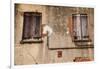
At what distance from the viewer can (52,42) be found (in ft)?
3.85

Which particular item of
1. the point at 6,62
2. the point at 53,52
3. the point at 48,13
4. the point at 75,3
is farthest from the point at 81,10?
the point at 6,62

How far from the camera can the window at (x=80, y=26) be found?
122cm

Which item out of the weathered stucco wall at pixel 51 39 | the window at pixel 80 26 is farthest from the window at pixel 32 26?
the window at pixel 80 26

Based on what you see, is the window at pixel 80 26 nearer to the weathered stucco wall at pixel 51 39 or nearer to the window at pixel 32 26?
the weathered stucco wall at pixel 51 39

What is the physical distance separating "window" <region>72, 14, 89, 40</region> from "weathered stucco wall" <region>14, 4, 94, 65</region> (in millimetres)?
31

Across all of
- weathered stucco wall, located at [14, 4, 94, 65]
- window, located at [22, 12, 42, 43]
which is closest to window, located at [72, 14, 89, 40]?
weathered stucco wall, located at [14, 4, 94, 65]

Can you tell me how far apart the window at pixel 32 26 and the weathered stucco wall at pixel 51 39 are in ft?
0.08

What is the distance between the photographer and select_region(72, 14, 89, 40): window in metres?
1.22

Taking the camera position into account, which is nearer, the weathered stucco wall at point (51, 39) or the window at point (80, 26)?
the weathered stucco wall at point (51, 39)

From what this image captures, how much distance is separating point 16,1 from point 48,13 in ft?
0.72

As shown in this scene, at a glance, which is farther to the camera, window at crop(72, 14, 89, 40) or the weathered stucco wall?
window at crop(72, 14, 89, 40)

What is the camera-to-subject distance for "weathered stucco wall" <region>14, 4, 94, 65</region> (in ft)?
3.62

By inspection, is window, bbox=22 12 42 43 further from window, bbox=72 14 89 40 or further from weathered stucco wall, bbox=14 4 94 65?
window, bbox=72 14 89 40

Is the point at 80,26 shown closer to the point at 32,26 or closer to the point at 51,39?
the point at 51,39
